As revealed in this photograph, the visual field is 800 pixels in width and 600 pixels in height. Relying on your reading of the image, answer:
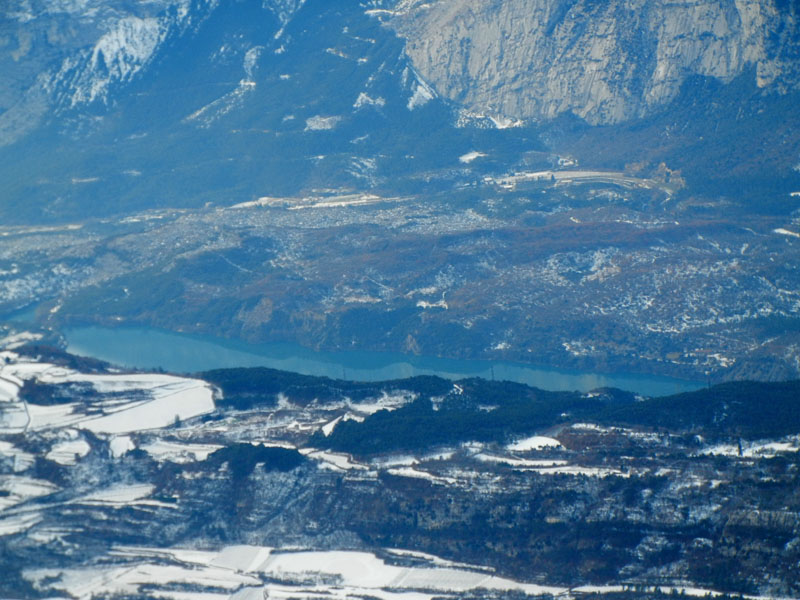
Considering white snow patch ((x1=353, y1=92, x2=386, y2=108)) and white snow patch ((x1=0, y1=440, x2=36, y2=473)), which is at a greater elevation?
white snow patch ((x1=353, y1=92, x2=386, y2=108))

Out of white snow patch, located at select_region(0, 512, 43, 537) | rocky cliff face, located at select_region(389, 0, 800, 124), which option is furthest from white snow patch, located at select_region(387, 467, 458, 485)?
rocky cliff face, located at select_region(389, 0, 800, 124)

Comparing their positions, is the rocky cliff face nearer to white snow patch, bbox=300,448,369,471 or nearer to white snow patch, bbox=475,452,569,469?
white snow patch, bbox=475,452,569,469

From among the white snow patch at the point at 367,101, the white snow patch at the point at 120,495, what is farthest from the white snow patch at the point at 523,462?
the white snow patch at the point at 367,101

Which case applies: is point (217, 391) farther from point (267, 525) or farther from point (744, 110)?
point (744, 110)

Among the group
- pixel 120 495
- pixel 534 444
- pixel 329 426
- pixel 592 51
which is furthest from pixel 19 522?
pixel 592 51

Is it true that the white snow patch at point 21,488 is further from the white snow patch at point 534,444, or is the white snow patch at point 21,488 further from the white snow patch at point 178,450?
the white snow patch at point 534,444

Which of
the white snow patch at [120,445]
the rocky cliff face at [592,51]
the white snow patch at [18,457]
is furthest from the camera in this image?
the rocky cliff face at [592,51]

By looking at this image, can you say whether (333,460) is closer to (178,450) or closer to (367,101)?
(178,450)
